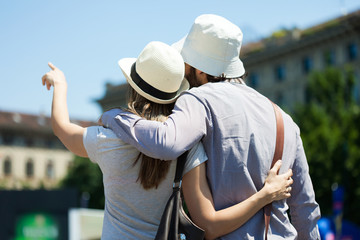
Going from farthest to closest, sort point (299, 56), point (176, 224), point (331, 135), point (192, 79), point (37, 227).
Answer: point (299, 56)
point (331, 135)
point (37, 227)
point (192, 79)
point (176, 224)

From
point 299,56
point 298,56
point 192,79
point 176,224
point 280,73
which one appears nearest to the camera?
point 176,224

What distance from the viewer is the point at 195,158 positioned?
1896mm

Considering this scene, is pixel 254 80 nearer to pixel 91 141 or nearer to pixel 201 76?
pixel 201 76

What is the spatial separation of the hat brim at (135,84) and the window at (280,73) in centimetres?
4481

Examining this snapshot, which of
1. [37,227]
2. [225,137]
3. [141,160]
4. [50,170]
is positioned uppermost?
[225,137]

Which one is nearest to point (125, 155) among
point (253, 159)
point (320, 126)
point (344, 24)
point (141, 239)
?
point (141, 239)

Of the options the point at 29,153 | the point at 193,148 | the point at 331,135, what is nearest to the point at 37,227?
the point at 193,148

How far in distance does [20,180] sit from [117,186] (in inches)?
2482

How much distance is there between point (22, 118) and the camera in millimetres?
66688

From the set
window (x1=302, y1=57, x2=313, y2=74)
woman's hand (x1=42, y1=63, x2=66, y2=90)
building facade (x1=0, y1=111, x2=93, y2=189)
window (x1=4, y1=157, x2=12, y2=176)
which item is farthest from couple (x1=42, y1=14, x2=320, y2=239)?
window (x1=4, y1=157, x2=12, y2=176)

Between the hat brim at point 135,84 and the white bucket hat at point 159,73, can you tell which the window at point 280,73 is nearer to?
the hat brim at point 135,84

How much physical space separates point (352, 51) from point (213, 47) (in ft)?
136

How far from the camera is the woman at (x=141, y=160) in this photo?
193 centimetres

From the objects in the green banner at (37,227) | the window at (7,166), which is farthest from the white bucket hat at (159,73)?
the window at (7,166)
